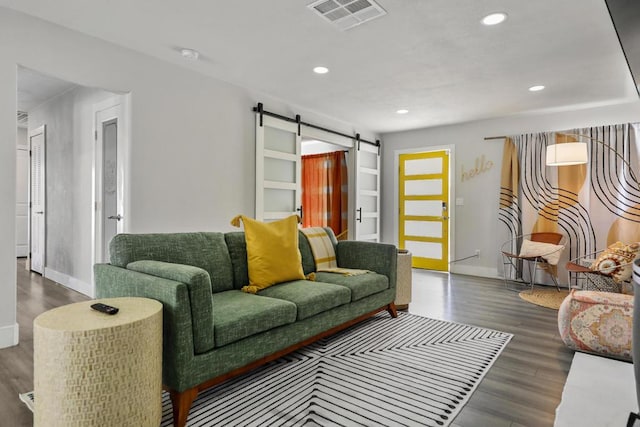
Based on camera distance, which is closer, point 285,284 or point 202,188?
point 285,284

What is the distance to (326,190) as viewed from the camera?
7031 millimetres

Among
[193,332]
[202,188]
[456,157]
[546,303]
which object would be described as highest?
[456,157]

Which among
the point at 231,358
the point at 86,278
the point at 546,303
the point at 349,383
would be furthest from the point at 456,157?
the point at 86,278

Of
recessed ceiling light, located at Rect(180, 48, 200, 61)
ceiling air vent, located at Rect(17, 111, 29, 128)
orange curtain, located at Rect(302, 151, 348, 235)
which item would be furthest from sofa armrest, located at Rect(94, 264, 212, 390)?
ceiling air vent, located at Rect(17, 111, 29, 128)

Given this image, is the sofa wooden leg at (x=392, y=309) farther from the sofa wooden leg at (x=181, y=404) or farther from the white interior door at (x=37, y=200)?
the white interior door at (x=37, y=200)

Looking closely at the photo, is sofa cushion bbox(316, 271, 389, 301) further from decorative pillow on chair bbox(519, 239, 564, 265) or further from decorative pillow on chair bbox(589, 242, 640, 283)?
decorative pillow on chair bbox(519, 239, 564, 265)

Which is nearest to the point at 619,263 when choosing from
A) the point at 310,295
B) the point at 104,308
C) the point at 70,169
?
the point at 310,295

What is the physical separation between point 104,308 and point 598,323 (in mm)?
3032

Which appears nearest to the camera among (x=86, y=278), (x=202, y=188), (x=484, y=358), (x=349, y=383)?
(x=349, y=383)

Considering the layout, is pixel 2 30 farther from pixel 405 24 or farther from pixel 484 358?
pixel 484 358

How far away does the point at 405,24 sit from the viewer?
2707 mm

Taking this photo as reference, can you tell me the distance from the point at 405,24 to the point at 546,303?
131 inches

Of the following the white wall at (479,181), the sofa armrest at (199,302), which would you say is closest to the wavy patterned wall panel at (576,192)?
the white wall at (479,181)

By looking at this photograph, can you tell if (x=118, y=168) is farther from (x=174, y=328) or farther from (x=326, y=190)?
(x=326, y=190)
